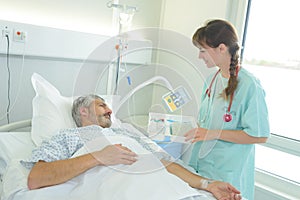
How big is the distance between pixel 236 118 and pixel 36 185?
0.96 metres

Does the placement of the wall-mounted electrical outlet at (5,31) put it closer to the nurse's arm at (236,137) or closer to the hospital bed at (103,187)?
the hospital bed at (103,187)

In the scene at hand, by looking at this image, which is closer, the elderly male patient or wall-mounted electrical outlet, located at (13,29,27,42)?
the elderly male patient

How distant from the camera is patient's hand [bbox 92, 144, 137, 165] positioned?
4.24ft

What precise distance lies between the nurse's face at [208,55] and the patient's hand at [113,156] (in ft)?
2.00

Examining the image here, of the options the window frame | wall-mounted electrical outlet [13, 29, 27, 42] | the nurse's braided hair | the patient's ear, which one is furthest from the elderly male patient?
the window frame

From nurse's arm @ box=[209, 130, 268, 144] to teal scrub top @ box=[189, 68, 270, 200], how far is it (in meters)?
0.02

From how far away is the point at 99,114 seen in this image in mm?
1694

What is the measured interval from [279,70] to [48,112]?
1.56 meters

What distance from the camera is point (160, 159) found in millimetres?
1491

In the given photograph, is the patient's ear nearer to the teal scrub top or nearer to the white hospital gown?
A: the teal scrub top

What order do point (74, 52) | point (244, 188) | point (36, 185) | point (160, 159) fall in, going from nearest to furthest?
point (36, 185) < point (160, 159) < point (244, 188) < point (74, 52)

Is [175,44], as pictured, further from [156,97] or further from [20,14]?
[20,14]

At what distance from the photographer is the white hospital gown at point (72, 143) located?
133cm

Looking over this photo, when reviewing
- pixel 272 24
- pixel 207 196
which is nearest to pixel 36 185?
pixel 207 196
